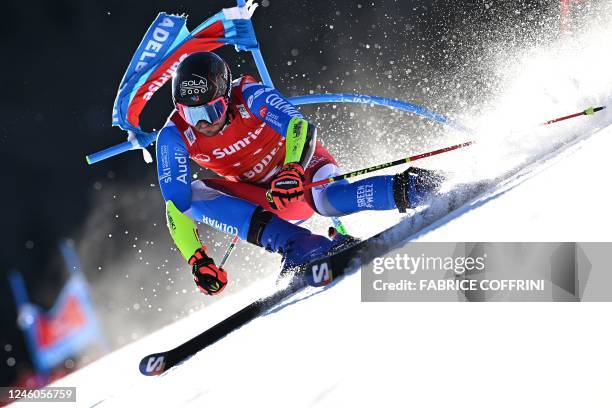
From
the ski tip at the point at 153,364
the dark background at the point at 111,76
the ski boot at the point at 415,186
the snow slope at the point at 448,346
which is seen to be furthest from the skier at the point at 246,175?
the dark background at the point at 111,76

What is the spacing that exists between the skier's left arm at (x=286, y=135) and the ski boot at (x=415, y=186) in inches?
18.0

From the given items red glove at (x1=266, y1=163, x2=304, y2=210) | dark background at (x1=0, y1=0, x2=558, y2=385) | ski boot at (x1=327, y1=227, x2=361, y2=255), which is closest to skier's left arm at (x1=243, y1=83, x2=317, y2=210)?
red glove at (x1=266, y1=163, x2=304, y2=210)

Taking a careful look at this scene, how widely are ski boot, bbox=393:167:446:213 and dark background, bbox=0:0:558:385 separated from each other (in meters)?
3.18

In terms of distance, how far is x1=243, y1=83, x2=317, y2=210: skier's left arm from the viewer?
307 cm

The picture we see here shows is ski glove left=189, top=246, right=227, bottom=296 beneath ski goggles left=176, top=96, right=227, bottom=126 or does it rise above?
beneath

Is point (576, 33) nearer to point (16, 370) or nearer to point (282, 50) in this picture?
point (282, 50)

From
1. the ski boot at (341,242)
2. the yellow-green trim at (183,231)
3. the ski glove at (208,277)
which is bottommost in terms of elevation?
the ski glove at (208,277)

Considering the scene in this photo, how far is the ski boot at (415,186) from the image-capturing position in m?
3.20

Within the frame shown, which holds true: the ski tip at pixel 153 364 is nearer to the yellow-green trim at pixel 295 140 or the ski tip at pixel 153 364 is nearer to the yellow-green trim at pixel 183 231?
the yellow-green trim at pixel 183 231

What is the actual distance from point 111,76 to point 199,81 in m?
2.68

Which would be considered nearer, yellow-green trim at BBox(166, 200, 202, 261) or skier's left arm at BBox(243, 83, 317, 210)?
skier's left arm at BBox(243, 83, 317, 210)

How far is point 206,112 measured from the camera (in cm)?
336

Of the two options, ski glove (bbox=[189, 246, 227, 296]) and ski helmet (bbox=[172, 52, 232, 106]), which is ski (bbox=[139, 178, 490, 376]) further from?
ski helmet (bbox=[172, 52, 232, 106])

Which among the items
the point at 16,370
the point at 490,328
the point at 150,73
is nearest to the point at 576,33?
the point at 150,73
